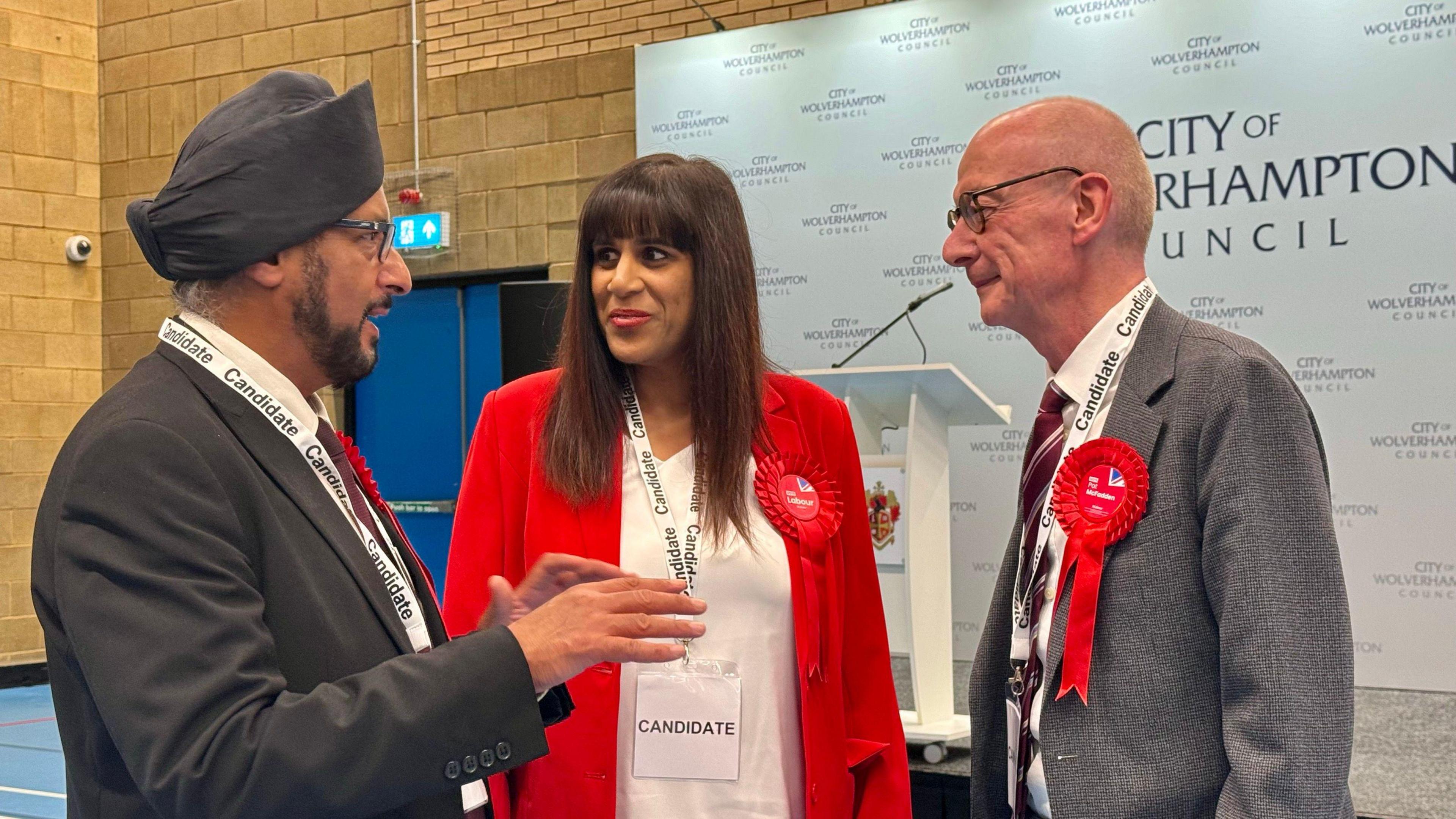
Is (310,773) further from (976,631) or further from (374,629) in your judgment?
(976,631)

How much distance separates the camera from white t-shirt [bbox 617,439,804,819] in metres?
1.87

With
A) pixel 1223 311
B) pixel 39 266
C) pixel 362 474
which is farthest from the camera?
pixel 39 266

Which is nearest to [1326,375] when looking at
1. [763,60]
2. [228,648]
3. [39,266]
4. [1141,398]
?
[763,60]

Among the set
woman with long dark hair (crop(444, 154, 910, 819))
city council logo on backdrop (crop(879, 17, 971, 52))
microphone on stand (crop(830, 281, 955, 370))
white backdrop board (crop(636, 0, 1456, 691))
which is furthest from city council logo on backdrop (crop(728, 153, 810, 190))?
woman with long dark hair (crop(444, 154, 910, 819))

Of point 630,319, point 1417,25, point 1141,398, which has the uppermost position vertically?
point 1417,25

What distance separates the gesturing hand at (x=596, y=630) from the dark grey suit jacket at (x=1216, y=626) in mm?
554

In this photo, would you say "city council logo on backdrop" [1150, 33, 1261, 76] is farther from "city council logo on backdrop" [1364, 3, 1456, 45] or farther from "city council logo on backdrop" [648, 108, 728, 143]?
"city council logo on backdrop" [648, 108, 728, 143]

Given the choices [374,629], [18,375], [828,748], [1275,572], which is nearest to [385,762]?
[374,629]

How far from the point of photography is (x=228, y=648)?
117cm

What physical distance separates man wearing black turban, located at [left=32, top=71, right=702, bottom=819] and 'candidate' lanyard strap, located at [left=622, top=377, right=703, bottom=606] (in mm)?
436

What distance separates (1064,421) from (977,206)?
356 mm

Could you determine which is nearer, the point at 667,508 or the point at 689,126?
the point at 667,508

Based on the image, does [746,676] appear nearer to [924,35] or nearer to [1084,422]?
[1084,422]

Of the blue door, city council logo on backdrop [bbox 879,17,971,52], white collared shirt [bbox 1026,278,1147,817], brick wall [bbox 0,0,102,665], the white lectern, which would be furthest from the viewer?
brick wall [bbox 0,0,102,665]
